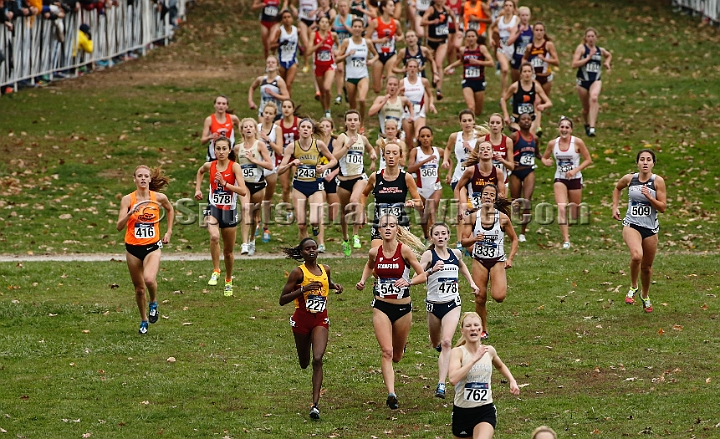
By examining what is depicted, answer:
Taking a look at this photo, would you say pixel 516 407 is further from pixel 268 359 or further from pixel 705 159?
pixel 705 159

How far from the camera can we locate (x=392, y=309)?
12711mm

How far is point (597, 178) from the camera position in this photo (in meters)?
24.3

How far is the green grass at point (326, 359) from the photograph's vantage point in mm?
12141

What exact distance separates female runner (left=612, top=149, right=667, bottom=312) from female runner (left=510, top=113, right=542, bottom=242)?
4.30m

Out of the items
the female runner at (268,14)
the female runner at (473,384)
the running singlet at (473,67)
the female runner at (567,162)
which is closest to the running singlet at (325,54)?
the running singlet at (473,67)

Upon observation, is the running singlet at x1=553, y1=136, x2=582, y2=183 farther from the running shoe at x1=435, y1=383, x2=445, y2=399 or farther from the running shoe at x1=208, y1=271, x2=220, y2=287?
the running shoe at x1=435, y1=383, x2=445, y2=399

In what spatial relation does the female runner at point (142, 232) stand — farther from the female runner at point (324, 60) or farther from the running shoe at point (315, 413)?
the female runner at point (324, 60)

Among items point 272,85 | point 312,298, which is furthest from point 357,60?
point 312,298

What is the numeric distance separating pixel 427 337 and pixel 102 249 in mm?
7217

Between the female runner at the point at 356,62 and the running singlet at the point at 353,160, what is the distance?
5.35 m

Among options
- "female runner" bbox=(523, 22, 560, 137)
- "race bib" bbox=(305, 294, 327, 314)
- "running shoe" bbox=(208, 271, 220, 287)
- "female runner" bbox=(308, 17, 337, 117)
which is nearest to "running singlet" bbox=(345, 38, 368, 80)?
"female runner" bbox=(308, 17, 337, 117)

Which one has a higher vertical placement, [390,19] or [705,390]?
[390,19]

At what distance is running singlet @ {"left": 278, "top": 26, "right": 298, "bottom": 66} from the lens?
2586 centimetres

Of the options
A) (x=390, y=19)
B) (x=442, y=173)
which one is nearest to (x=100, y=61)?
(x=390, y=19)
